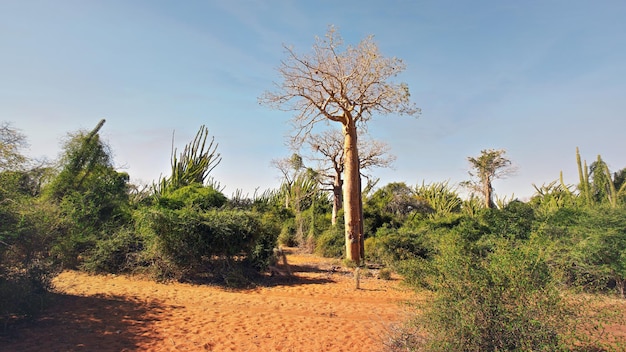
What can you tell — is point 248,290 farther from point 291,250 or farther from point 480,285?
point 291,250

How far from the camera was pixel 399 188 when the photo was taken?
25.3 m

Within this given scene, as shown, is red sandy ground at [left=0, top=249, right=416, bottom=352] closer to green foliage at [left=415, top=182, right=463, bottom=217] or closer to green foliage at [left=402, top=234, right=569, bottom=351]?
green foliage at [left=402, top=234, right=569, bottom=351]

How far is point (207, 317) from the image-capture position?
23.9 feet

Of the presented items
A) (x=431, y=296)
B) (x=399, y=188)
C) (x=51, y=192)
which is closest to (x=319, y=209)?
(x=399, y=188)

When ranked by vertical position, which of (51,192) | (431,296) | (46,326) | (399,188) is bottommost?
(46,326)

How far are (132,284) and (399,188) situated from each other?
18800 mm

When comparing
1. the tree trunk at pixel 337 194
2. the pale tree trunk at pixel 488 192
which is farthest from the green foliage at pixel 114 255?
the pale tree trunk at pixel 488 192

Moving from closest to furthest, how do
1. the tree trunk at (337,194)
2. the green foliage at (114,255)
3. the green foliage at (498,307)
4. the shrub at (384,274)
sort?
the green foliage at (498,307)
the green foliage at (114,255)
the shrub at (384,274)
the tree trunk at (337,194)

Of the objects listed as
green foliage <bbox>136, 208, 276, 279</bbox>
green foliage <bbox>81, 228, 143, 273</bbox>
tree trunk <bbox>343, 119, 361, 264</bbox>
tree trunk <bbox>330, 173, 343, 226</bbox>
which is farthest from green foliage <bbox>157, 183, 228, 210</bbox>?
tree trunk <bbox>330, 173, 343, 226</bbox>

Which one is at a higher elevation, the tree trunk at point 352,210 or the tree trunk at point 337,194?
the tree trunk at point 337,194

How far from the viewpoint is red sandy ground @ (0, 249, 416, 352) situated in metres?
5.78

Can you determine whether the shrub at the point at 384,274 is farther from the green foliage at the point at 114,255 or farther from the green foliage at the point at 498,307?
the green foliage at the point at 114,255

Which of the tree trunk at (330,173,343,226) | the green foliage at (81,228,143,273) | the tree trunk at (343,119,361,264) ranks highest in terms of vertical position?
the tree trunk at (330,173,343,226)

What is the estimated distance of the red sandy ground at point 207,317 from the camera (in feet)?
19.0
